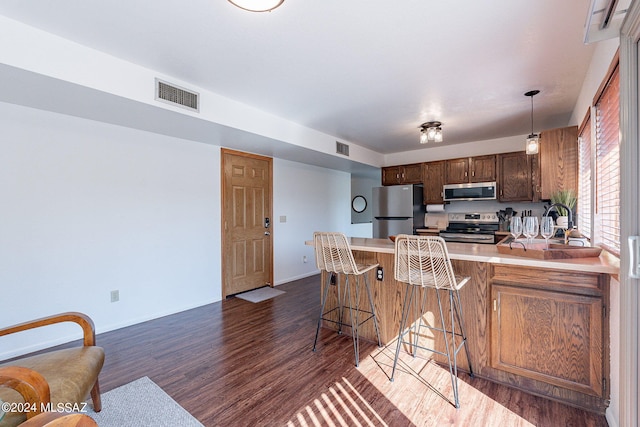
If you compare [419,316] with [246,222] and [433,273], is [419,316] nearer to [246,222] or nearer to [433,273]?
[433,273]

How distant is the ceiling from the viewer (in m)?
1.75

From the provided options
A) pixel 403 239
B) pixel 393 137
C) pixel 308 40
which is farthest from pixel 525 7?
pixel 393 137

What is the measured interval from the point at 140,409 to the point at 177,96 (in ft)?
8.05

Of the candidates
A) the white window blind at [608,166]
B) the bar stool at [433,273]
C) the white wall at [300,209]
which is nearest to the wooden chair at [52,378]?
the bar stool at [433,273]

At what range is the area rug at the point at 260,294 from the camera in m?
4.11

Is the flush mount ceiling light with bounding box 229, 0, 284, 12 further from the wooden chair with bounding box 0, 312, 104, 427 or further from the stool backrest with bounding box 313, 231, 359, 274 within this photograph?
the wooden chair with bounding box 0, 312, 104, 427

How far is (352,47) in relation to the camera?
2.14 m

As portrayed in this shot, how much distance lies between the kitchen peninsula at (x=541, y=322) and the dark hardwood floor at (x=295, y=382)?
109 millimetres

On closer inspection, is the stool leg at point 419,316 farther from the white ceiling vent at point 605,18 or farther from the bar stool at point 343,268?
the white ceiling vent at point 605,18

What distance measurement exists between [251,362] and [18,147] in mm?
2756

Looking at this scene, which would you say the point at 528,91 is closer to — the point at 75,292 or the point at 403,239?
the point at 403,239

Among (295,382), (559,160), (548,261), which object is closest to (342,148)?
(559,160)

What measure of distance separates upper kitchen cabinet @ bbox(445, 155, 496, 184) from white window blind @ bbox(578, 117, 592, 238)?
1.60 meters

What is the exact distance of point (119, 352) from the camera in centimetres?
256
